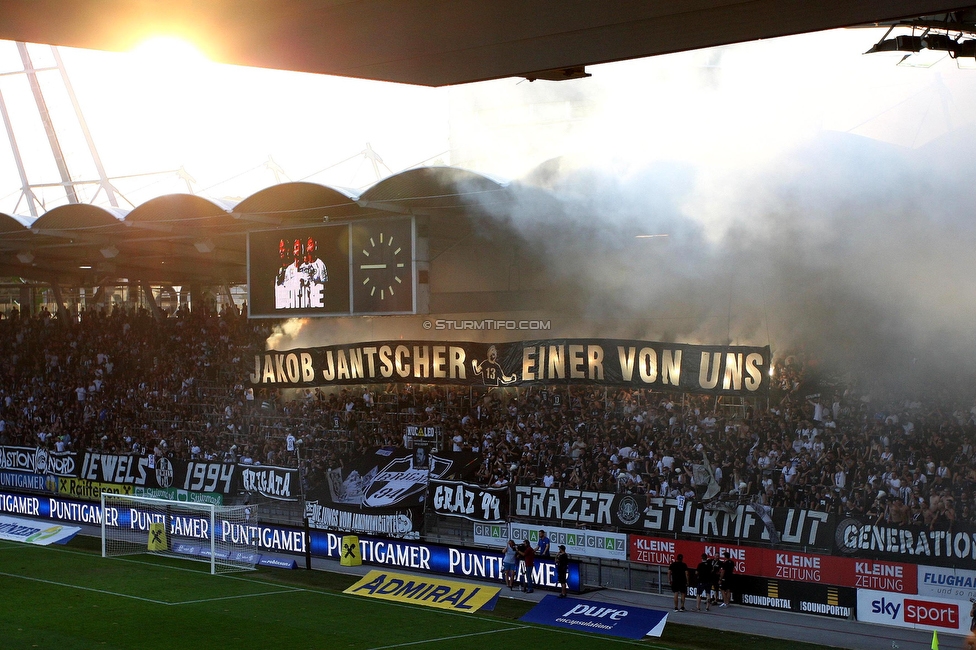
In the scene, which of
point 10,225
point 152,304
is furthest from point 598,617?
point 152,304

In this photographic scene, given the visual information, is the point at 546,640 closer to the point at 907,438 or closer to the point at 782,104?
the point at 907,438

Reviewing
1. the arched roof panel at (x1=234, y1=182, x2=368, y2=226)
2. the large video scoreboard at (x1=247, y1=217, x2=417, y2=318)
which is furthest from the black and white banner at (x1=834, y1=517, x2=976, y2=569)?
the arched roof panel at (x1=234, y1=182, x2=368, y2=226)

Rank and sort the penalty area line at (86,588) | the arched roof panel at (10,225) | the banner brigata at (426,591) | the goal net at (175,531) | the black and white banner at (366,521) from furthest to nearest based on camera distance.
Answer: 1. the arched roof panel at (10,225)
2. the goal net at (175,531)
3. the black and white banner at (366,521)
4. the penalty area line at (86,588)
5. the banner brigata at (426,591)

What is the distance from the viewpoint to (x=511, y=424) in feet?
82.8

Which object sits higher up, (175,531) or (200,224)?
(200,224)

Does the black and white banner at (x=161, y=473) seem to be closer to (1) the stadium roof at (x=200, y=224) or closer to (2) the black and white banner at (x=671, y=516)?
(1) the stadium roof at (x=200, y=224)

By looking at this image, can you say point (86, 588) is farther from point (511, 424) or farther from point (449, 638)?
point (511, 424)

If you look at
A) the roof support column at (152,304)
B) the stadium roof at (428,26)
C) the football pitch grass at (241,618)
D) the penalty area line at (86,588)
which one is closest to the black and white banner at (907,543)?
the football pitch grass at (241,618)

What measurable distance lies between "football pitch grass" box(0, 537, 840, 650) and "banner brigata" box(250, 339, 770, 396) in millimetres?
5954

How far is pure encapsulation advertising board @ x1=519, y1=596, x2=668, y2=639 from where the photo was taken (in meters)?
17.2

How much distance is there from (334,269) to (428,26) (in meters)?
22.8

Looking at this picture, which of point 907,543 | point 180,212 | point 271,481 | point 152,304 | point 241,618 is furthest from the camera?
point 152,304

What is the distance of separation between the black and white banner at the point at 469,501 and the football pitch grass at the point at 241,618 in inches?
87.8

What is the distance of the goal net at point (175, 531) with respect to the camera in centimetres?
2456
